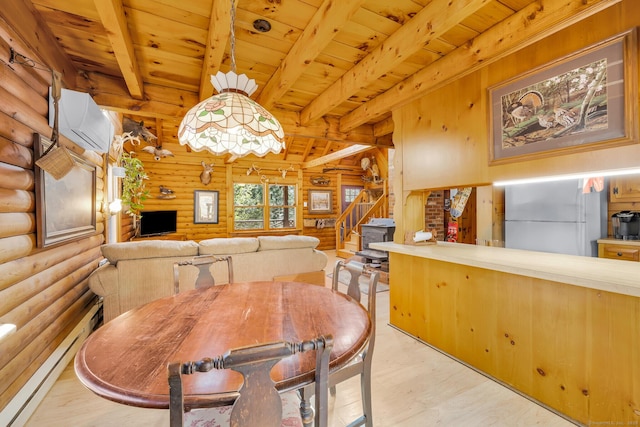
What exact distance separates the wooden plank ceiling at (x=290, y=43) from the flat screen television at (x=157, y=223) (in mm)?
Answer: 3104

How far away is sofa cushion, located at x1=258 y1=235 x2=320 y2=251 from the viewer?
3346mm

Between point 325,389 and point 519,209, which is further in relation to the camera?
point 519,209

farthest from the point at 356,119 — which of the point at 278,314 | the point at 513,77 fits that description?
the point at 278,314

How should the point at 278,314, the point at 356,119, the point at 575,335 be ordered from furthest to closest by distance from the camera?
the point at 356,119
the point at 575,335
the point at 278,314

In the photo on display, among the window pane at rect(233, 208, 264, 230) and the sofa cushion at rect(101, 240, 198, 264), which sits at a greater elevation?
the window pane at rect(233, 208, 264, 230)

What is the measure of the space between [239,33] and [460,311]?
9.08 feet

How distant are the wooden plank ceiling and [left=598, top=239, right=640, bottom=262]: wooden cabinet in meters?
2.65

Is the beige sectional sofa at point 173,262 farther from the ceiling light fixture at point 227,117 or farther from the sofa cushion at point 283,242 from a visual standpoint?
the ceiling light fixture at point 227,117

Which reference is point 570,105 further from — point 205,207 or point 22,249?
point 205,207

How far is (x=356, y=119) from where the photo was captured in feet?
11.6

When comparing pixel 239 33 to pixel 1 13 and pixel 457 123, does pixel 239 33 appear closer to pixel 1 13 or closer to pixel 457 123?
pixel 1 13

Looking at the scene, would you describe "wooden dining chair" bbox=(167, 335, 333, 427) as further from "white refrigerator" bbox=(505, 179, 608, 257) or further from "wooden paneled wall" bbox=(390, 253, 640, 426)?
"white refrigerator" bbox=(505, 179, 608, 257)

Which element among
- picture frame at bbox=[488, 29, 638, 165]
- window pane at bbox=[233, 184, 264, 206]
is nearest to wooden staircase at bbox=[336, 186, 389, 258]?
window pane at bbox=[233, 184, 264, 206]

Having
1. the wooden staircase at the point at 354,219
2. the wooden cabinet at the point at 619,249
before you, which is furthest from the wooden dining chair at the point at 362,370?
the wooden staircase at the point at 354,219
